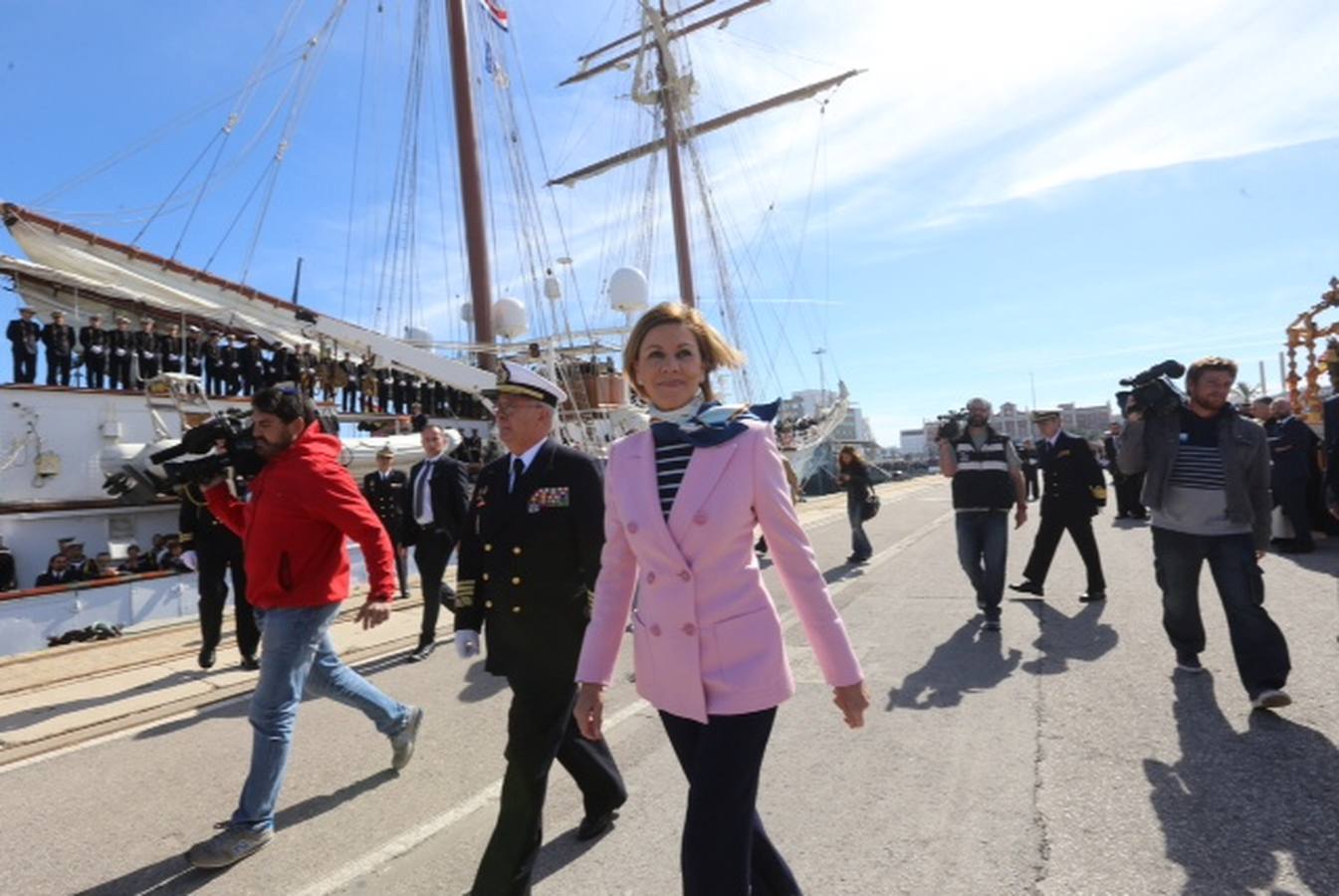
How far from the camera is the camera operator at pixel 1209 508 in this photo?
13.3 ft

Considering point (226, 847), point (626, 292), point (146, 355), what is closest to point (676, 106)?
point (626, 292)

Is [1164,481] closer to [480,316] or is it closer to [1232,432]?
[1232,432]

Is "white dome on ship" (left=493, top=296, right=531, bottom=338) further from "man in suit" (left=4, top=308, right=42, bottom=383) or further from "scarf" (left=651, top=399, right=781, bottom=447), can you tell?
"scarf" (left=651, top=399, right=781, bottom=447)

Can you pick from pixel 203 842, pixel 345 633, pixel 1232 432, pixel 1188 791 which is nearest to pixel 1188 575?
pixel 1232 432

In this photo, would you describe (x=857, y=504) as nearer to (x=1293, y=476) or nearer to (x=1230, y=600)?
(x=1293, y=476)

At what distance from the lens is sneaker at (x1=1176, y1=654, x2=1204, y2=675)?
4.57 metres

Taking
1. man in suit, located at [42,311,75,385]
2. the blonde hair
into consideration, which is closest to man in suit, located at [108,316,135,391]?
man in suit, located at [42,311,75,385]

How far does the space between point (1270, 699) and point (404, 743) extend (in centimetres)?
436

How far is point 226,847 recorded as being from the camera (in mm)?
2938

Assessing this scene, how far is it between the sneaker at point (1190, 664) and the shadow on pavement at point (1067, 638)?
524mm

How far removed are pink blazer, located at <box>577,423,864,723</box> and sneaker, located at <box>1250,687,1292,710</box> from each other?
3236 mm

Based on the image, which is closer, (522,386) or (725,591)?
(725,591)

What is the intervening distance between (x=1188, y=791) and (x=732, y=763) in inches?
95.0

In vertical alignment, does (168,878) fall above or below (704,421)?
below
